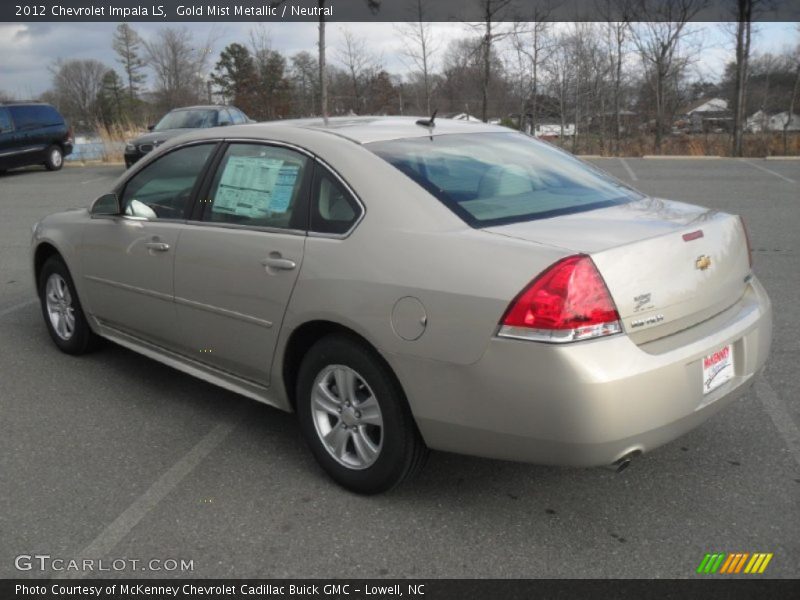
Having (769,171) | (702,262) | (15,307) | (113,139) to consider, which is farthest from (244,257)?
(113,139)

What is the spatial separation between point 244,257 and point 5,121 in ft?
61.2

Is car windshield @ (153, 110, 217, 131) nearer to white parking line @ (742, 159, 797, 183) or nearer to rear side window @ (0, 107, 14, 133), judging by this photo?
A: rear side window @ (0, 107, 14, 133)

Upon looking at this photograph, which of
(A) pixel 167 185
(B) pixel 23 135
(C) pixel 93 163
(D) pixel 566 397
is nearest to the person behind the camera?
(D) pixel 566 397

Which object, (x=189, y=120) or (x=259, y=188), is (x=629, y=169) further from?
(x=259, y=188)

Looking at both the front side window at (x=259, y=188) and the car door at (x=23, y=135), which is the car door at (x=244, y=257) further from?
the car door at (x=23, y=135)

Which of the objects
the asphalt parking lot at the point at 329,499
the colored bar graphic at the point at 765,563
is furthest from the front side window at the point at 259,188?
the colored bar graphic at the point at 765,563

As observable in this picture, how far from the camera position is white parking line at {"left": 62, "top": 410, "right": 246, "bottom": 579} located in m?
2.88

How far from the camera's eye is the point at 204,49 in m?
31.8

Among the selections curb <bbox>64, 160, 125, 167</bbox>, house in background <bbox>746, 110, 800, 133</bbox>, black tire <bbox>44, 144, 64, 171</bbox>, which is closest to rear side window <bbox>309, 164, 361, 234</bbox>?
black tire <bbox>44, 144, 64, 171</bbox>

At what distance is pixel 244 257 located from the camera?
3551 millimetres

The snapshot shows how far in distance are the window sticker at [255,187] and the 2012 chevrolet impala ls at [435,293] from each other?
12 mm

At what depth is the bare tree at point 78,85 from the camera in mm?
55969
